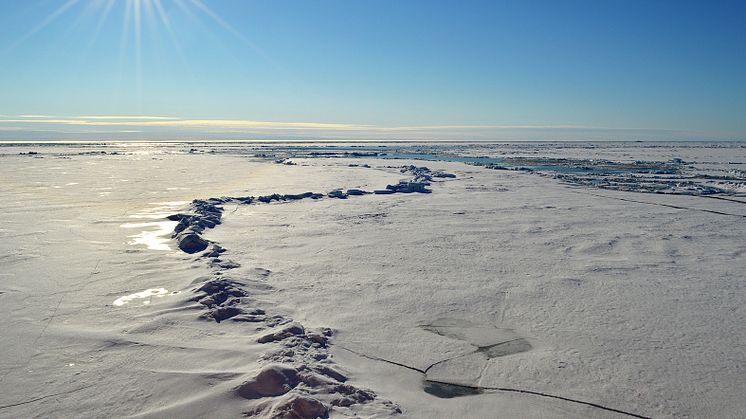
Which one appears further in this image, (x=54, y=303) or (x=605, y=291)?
(x=605, y=291)

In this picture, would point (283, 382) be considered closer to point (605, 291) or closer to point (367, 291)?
point (367, 291)

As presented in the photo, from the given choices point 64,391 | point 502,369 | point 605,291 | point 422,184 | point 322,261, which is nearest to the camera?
point 64,391

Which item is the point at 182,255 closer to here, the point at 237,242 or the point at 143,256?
the point at 143,256

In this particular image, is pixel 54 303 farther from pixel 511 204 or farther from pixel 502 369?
pixel 511 204

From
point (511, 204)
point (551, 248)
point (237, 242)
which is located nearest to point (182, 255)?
point (237, 242)

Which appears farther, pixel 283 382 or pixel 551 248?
pixel 551 248

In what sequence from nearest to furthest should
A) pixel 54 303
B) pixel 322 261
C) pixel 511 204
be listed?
pixel 54 303 → pixel 322 261 → pixel 511 204

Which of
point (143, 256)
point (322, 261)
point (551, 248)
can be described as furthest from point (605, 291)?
point (143, 256)

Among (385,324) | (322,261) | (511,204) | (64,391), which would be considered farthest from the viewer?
(511,204)

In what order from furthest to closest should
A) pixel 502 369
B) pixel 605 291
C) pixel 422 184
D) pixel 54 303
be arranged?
pixel 422 184 < pixel 605 291 < pixel 54 303 < pixel 502 369
